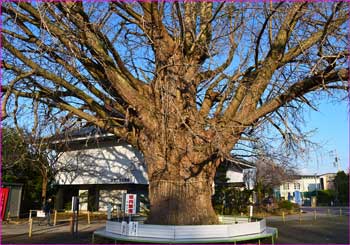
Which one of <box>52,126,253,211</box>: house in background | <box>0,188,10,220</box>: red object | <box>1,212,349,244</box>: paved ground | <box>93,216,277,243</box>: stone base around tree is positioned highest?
<box>52,126,253,211</box>: house in background

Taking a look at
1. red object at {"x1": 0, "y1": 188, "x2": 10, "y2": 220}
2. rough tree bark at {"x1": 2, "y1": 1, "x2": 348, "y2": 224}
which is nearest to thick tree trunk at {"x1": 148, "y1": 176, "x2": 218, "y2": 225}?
rough tree bark at {"x1": 2, "y1": 1, "x2": 348, "y2": 224}

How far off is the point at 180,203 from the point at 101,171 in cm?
1865

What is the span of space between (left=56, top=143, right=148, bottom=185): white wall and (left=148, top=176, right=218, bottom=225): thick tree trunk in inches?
596

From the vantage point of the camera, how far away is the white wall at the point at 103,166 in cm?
2645

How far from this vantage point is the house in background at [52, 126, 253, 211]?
2658 cm

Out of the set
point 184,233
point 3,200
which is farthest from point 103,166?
point 184,233

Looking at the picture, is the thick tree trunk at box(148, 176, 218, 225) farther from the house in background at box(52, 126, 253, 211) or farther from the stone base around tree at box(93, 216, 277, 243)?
the house in background at box(52, 126, 253, 211)

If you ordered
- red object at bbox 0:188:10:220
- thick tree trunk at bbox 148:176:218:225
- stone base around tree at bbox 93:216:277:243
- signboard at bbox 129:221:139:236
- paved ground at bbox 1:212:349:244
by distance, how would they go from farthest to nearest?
Answer: 1. red object at bbox 0:188:10:220
2. paved ground at bbox 1:212:349:244
3. thick tree trunk at bbox 148:176:218:225
4. signboard at bbox 129:221:139:236
5. stone base around tree at bbox 93:216:277:243

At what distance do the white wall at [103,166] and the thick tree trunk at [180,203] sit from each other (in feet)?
49.7

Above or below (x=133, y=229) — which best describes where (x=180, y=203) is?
above

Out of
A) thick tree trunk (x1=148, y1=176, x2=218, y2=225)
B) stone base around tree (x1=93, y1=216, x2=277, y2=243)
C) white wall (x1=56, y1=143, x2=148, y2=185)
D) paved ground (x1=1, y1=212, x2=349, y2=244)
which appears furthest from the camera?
white wall (x1=56, y1=143, x2=148, y2=185)

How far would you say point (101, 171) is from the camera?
28172 millimetres

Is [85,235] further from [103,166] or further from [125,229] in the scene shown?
[103,166]

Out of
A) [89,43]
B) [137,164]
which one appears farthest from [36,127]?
[137,164]
